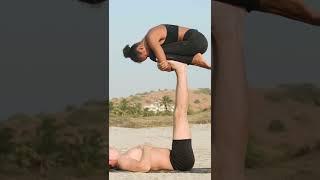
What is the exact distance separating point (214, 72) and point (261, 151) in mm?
2628

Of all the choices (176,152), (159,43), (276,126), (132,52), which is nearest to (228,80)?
(159,43)

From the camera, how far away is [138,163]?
9.20ft

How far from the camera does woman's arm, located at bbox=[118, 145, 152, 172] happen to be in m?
2.74

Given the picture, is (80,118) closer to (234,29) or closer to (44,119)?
(44,119)

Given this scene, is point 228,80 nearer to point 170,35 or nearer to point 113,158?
point 170,35

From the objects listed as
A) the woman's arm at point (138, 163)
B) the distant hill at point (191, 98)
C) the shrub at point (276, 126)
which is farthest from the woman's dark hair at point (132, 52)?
the distant hill at point (191, 98)

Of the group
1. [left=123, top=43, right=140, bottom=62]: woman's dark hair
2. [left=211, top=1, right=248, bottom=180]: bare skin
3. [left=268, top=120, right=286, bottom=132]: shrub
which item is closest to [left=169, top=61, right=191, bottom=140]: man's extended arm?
[left=123, top=43, right=140, bottom=62]: woman's dark hair

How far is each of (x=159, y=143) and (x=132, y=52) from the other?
0.68m

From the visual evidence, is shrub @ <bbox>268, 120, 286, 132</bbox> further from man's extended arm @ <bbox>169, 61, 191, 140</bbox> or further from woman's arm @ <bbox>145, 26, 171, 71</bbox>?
woman's arm @ <bbox>145, 26, 171, 71</bbox>

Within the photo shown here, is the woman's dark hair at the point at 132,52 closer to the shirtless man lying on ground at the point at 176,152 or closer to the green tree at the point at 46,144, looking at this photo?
the shirtless man lying on ground at the point at 176,152

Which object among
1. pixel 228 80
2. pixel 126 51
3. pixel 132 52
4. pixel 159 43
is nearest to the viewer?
pixel 228 80

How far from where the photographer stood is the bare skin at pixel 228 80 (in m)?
0.87

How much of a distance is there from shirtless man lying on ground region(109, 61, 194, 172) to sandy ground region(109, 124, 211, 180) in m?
A: 0.05

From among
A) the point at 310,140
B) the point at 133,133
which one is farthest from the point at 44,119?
the point at 310,140
